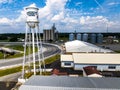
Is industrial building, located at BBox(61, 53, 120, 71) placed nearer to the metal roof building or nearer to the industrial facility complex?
the industrial facility complex

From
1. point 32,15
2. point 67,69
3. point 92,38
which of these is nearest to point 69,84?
point 32,15

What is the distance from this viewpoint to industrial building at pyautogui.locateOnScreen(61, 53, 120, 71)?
198 feet

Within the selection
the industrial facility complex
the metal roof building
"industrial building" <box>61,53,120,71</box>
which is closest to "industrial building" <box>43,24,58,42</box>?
the industrial facility complex

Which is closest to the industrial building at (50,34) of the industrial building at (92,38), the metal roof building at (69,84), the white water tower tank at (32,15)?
the industrial building at (92,38)

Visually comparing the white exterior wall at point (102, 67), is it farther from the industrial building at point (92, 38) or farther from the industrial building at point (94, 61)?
the industrial building at point (92, 38)

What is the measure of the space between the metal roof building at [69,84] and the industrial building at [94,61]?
81.3 ft

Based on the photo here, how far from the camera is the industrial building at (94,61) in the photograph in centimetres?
6037

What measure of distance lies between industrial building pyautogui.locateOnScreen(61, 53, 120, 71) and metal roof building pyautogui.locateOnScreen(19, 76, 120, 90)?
24773 mm

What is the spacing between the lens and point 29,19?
149 feet

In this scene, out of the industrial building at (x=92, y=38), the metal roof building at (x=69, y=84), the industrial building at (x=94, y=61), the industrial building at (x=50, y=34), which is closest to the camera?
the metal roof building at (x=69, y=84)

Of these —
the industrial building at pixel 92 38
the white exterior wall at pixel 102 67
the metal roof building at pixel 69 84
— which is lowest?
the white exterior wall at pixel 102 67

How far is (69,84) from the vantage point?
3228 centimetres

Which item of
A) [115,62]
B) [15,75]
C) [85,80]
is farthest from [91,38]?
[85,80]

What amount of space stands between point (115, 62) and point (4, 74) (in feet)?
93.5
